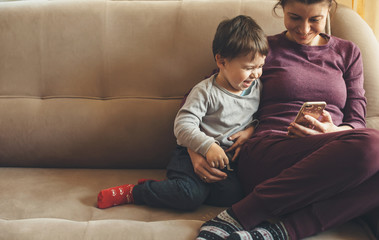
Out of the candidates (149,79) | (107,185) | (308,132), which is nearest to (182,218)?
(107,185)

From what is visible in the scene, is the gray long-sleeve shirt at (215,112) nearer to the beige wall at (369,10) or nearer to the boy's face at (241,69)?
the boy's face at (241,69)

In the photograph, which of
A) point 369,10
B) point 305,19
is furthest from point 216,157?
point 369,10

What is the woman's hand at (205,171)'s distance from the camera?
126 cm

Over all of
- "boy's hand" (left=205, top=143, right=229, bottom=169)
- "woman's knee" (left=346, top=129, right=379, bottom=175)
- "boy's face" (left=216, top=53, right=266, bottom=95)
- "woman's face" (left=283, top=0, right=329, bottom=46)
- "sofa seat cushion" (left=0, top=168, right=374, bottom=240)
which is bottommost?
"sofa seat cushion" (left=0, top=168, right=374, bottom=240)

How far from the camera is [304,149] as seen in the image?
44.6 inches

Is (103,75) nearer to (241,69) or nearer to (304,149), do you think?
(241,69)

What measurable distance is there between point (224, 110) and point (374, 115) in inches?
23.3

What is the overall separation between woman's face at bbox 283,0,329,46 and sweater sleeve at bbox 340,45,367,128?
183 millimetres

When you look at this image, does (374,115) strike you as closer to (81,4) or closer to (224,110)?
(224,110)

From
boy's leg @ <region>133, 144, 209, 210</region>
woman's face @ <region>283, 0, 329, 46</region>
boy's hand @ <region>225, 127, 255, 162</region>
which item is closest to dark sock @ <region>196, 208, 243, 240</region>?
boy's leg @ <region>133, 144, 209, 210</region>

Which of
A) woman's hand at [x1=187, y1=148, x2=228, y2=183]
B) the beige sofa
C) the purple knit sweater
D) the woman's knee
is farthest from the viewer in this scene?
the beige sofa

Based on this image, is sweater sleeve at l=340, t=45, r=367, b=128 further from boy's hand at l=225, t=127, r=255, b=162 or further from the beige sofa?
boy's hand at l=225, t=127, r=255, b=162

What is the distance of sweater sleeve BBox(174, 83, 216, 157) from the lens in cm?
127

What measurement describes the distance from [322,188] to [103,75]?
39.7 inches
